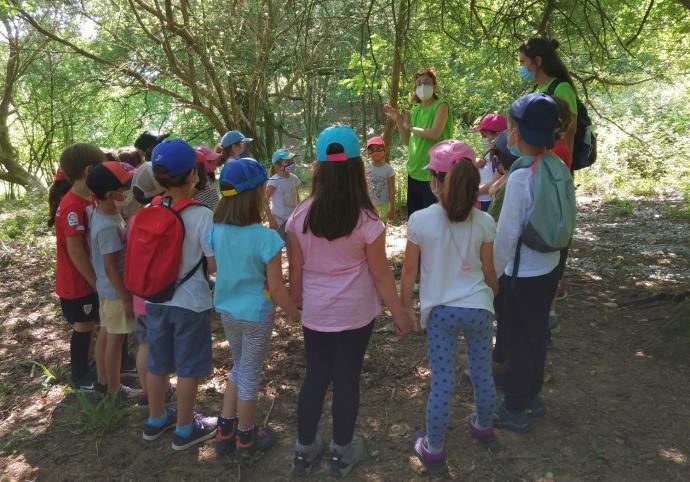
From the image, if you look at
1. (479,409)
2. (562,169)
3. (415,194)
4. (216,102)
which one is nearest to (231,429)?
(479,409)

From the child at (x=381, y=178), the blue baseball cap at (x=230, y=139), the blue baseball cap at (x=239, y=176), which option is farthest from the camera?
the child at (x=381, y=178)

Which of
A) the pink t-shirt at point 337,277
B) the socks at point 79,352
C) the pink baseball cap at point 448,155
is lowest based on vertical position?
the socks at point 79,352

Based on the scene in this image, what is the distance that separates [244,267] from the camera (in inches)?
96.4

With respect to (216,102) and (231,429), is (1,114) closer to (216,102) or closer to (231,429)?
(216,102)

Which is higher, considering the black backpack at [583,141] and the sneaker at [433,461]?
the black backpack at [583,141]

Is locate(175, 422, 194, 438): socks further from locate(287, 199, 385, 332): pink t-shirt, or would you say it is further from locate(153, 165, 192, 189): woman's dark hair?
locate(153, 165, 192, 189): woman's dark hair

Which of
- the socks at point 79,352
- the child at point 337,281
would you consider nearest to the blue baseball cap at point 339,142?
the child at point 337,281

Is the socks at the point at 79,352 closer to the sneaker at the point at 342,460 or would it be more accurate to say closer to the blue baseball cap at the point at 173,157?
the blue baseball cap at the point at 173,157

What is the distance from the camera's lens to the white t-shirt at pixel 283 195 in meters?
4.97

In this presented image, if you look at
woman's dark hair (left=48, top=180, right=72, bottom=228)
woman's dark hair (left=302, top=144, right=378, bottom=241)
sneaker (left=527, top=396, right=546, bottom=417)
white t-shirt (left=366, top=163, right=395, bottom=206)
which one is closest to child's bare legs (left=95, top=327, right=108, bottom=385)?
woman's dark hair (left=48, top=180, right=72, bottom=228)

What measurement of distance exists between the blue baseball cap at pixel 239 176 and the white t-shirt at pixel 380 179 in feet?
9.85

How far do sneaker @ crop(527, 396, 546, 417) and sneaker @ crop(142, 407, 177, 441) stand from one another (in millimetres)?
2084

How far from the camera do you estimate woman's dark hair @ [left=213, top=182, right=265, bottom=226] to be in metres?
2.40

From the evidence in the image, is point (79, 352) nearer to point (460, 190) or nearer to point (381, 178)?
point (460, 190)
